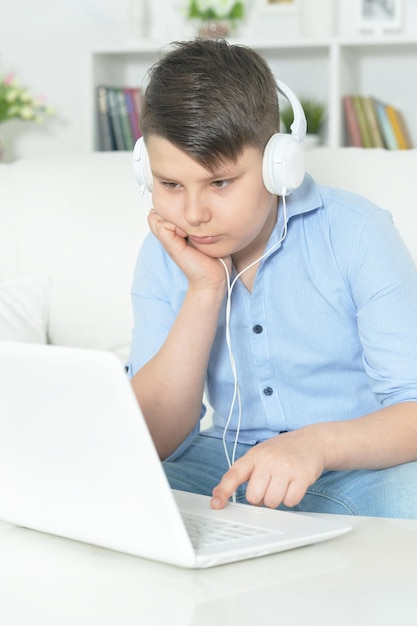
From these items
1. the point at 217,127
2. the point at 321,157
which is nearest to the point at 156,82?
the point at 217,127

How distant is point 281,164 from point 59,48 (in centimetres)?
244

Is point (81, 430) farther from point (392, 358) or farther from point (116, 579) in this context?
point (392, 358)

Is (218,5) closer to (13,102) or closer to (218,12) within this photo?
(218,12)

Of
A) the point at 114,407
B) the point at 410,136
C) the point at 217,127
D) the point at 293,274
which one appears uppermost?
the point at 217,127

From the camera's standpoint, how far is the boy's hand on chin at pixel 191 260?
124cm

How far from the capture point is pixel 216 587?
73 cm

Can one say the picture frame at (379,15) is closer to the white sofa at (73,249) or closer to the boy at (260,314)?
the white sofa at (73,249)

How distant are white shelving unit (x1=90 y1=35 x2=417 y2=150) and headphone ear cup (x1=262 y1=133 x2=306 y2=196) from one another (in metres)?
1.84

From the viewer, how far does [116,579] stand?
76 cm

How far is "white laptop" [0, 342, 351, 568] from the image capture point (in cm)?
71

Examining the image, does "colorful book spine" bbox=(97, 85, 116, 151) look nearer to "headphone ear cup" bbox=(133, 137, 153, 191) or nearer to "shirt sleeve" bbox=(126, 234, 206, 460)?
"shirt sleeve" bbox=(126, 234, 206, 460)

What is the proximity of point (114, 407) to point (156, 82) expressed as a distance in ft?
1.91

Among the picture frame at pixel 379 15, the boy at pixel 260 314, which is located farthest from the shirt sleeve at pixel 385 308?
the picture frame at pixel 379 15

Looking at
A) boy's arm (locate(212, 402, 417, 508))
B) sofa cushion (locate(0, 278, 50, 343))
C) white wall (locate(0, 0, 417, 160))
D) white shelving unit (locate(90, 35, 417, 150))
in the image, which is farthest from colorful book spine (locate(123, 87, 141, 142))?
boy's arm (locate(212, 402, 417, 508))
